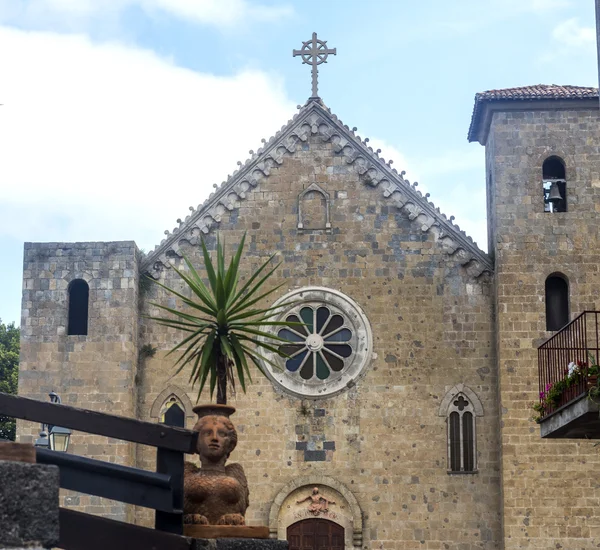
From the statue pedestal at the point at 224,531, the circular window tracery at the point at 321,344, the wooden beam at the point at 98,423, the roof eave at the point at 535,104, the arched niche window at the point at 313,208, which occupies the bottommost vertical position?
the statue pedestal at the point at 224,531

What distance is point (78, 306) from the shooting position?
98.9ft

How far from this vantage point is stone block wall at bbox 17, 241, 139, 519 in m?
28.9

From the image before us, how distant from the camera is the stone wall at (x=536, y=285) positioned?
91.4 ft

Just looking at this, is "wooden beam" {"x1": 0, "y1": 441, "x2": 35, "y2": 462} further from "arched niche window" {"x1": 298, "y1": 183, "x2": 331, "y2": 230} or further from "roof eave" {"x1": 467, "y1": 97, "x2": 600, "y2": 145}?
"roof eave" {"x1": 467, "y1": 97, "x2": 600, "y2": 145}

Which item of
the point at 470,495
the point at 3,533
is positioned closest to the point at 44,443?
the point at 470,495

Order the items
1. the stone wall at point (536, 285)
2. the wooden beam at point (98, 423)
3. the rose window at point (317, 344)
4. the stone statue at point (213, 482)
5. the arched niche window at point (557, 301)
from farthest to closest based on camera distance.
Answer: the rose window at point (317, 344)
the arched niche window at point (557, 301)
the stone wall at point (536, 285)
the stone statue at point (213, 482)
the wooden beam at point (98, 423)

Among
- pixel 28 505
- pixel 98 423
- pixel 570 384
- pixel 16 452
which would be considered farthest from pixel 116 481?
pixel 570 384

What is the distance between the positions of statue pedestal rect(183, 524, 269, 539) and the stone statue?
58cm

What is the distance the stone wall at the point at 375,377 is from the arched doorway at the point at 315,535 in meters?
0.44

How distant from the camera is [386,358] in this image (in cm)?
2952

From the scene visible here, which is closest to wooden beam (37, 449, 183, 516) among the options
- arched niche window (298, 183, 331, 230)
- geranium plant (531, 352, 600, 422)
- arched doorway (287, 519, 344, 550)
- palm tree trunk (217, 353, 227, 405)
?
palm tree trunk (217, 353, 227, 405)

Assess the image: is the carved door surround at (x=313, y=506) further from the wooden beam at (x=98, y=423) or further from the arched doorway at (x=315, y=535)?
the wooden beam at (x=98, y=423)

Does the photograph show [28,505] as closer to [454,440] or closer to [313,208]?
[454,440]

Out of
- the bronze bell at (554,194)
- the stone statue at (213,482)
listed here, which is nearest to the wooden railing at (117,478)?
the stone statue at (213,482)
